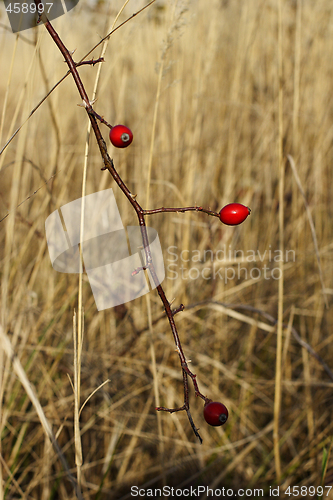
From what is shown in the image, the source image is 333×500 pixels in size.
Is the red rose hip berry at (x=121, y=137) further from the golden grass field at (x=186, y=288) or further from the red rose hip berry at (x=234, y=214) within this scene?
the golden grass field at (x=186, y=288)

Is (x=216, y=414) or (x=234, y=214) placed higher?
(x=234, y=214)

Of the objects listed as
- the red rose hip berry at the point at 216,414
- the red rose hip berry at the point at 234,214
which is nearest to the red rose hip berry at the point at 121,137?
the red rose hip berry at the point at 234,214

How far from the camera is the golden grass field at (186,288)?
850 mm

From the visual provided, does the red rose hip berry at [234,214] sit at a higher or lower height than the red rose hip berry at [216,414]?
higher

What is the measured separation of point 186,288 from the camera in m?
1.08

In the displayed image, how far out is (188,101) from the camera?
139cm

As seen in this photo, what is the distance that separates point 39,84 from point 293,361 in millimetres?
1220

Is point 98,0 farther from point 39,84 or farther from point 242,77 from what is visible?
point 242,77

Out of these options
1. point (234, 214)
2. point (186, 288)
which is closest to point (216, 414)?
point (234, 214)

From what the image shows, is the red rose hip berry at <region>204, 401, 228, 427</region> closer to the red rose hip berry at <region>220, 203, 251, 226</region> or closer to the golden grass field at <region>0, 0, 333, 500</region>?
the red rose hip berry at <region>220, 203, 251, 226</region>

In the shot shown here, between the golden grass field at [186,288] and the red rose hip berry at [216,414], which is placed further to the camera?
the golden grass field at [186,288]

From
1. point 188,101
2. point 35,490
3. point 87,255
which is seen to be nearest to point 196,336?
point 87,255

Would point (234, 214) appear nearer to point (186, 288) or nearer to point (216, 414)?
point (216, 414)

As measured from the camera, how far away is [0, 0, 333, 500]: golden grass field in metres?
0.85
